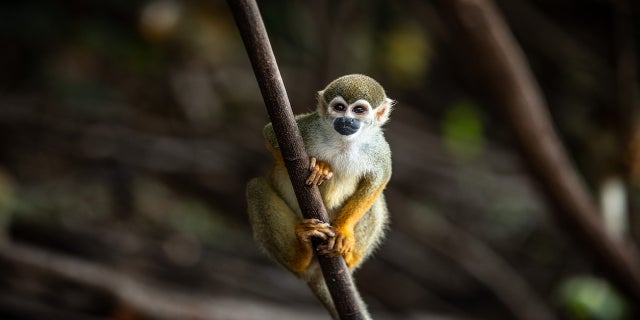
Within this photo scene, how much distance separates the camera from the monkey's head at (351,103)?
2316 mm

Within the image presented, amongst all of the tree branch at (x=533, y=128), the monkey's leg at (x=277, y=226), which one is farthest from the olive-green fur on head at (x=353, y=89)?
the tree branch at (x=533, y=128)

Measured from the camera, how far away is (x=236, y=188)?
223 inches

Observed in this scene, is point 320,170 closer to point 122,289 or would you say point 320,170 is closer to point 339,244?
point 339,244

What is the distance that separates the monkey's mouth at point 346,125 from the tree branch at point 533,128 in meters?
1.42

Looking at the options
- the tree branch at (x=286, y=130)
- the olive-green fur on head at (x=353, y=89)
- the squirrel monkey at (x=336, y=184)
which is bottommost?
the tree branch at (x=286, y=130)

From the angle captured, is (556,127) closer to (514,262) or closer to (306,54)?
(514,262)

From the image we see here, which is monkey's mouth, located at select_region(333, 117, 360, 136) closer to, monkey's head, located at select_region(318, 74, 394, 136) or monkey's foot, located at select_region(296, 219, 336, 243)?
monkey's head, located at select_region(318, 74, 394, 136)

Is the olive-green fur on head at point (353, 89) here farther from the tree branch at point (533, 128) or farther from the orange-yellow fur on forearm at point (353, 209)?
the tree branch at point (533, 128)

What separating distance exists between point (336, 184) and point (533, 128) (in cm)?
208

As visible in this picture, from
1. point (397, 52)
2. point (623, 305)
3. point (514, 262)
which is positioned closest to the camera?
point (623, 305)

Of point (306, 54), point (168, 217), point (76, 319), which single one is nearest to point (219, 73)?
point (306, 54)

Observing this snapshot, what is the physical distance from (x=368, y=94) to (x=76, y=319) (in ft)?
9.11

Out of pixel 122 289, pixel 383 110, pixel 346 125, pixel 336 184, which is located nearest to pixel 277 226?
pixel 336 184

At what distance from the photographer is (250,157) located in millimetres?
5457
